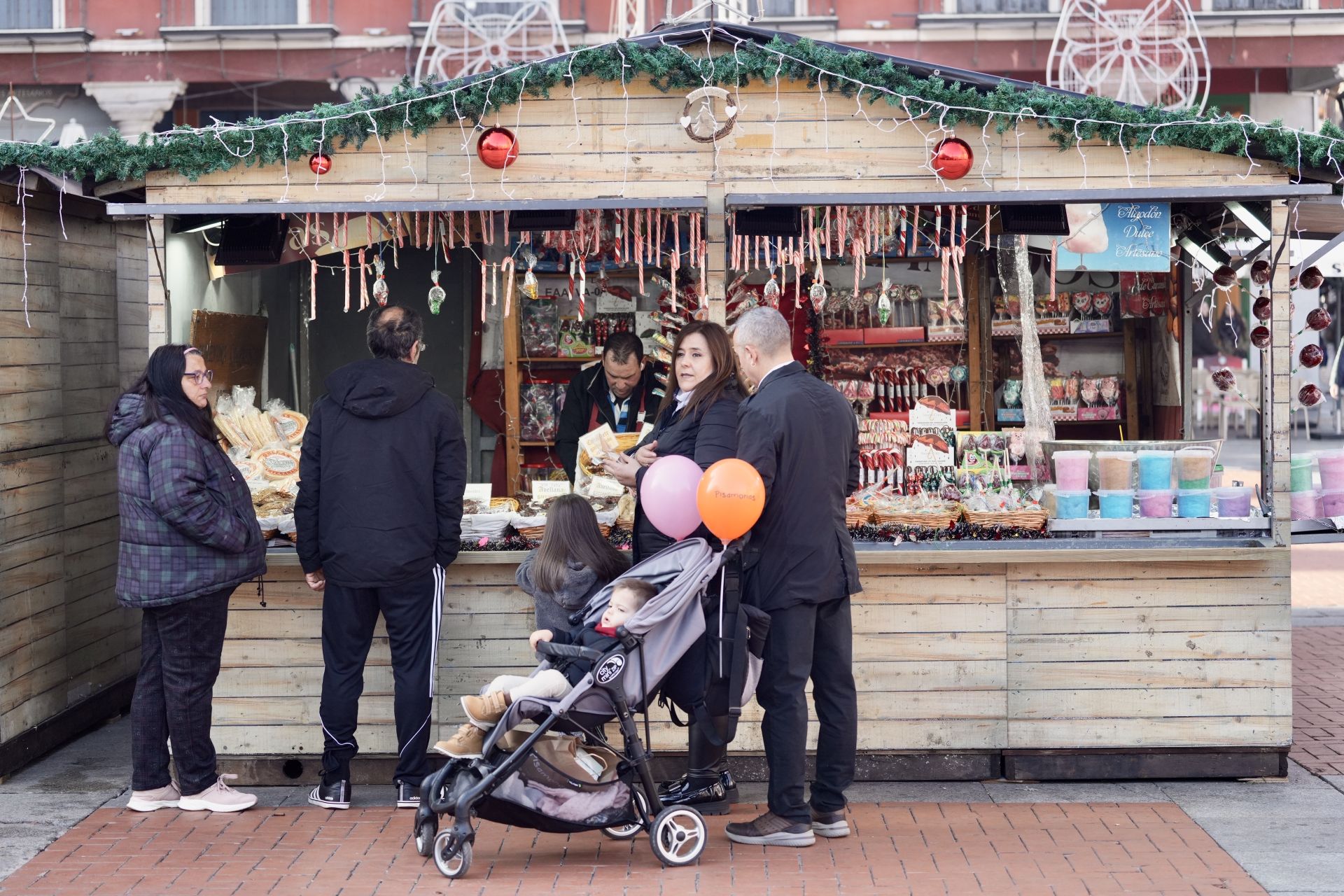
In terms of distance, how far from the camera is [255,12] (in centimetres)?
1809

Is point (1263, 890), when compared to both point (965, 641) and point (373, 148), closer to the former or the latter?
point (965, 641)

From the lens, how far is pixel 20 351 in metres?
6.38

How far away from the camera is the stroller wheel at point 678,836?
194 inches

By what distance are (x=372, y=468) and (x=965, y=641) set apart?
8.11 feet

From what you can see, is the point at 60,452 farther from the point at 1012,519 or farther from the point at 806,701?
the point at 1012,519

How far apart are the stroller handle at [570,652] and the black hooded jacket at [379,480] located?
0.89 meters

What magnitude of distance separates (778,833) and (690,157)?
2740 mm

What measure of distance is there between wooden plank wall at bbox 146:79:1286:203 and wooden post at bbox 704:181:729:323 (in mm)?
67

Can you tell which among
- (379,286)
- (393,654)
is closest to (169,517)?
(393,654)

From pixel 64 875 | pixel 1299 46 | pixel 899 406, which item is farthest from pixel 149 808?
pixel 1299 46

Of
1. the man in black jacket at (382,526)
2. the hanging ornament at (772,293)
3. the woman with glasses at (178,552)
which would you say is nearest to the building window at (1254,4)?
the hanging ornament at (772,293)

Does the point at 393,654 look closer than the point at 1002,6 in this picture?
Yes

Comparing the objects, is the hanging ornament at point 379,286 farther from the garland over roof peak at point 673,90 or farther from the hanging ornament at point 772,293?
the hanging ornament at point 772,293

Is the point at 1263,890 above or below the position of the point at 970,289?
below
